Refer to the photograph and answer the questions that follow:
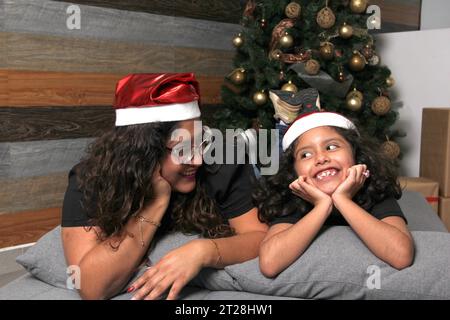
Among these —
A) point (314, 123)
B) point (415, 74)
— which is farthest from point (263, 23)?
point (314, 123)

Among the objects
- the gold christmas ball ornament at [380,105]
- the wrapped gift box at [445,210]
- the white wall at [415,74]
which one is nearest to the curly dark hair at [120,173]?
the gold christmas ball ornament at [380,105]

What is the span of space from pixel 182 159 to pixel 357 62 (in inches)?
72.3

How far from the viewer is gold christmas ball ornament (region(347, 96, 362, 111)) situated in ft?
9.52

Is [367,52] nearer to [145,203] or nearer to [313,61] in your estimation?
[313,61]

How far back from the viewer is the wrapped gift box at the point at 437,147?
3053 millimetres

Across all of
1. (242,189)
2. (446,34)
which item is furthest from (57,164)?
(446,34)

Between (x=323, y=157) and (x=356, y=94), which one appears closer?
(x=323, y=157)

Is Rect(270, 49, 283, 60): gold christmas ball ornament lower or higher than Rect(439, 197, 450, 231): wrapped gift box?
higher

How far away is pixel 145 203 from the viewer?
1357 mm

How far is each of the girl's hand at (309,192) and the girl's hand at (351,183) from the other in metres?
0.03

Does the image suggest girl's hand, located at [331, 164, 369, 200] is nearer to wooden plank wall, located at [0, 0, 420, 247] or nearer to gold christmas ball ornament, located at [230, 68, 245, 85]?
gold christmas ball ornament, located at [230, 68, 245, 85]

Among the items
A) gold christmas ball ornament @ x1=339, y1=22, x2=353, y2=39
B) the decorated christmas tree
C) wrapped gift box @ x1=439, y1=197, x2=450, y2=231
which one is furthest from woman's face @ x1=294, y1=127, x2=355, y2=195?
wrapped gift box @ x1=439, y1=197, x2=450, y2=231

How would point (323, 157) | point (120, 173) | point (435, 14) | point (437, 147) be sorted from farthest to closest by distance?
point (435, 14), point (437, 147), point (323, 157), point (120, 173)

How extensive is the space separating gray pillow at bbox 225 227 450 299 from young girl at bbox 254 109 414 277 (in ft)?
0.09
